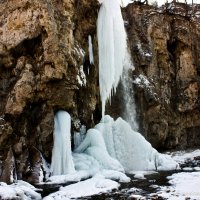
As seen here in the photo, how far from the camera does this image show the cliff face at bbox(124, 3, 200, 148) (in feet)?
91.6

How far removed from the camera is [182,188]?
13.1m

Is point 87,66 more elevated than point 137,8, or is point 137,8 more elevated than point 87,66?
point 137,8

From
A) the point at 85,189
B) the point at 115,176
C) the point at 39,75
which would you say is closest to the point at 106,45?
the point at 39,75

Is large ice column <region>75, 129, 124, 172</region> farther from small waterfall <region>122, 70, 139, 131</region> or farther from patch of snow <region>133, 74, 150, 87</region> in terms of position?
patch of snow <region>133, 74, 150, 87</region>

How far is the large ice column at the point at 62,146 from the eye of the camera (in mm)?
17031

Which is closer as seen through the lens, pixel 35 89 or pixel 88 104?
pixel 35 89

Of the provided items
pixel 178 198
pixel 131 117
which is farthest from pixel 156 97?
pixel 178 198

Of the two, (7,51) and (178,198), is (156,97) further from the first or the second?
(178,198)

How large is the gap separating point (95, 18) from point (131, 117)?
827 centimetres

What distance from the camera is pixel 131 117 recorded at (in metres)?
26.9

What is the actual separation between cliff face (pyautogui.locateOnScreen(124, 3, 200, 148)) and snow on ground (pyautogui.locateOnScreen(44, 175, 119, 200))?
13.6 meters

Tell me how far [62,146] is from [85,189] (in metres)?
4.79

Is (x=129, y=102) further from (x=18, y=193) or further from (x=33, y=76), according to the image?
(x=18, y=193)

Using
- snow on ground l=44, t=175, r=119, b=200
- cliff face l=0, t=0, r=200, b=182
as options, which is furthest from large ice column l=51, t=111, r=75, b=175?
snow on ground l=44, t=175, r=119, b=200
